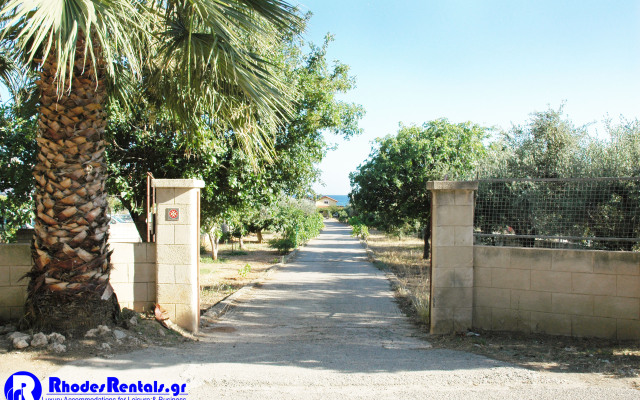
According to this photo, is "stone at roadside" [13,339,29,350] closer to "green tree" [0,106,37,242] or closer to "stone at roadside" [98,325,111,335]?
"stone at roadside" [98,325,111,335]

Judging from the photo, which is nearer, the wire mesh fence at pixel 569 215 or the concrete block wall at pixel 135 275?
the concrete block wall at pixel 135 275

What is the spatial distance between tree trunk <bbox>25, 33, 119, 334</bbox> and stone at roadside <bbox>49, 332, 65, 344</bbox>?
0.48 feet

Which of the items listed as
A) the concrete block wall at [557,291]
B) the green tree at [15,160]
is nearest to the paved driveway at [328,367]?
the concrete block wall at [557,291]

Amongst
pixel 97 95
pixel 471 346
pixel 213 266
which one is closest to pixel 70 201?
pixel 97 95

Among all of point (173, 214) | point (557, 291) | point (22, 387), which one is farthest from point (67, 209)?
point (557, 291)

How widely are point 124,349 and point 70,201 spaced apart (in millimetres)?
1795

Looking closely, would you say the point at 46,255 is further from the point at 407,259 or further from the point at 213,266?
the point at 407,259

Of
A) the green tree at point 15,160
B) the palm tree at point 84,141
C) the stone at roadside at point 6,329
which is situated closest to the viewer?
the palm tree at point 84,141

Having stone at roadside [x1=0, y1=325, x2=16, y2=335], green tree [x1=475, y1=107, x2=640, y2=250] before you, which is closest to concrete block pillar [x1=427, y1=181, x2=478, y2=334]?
green tree [x1=475, y1=107, x2=640, y2=250]

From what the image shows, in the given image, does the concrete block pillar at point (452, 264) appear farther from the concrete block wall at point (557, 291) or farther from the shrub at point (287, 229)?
the shrub at point (287, 229)

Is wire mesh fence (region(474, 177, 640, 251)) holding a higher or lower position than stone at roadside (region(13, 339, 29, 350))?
higher

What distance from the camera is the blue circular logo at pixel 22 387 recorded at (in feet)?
12.6

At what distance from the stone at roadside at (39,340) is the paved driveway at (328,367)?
28.2 inches

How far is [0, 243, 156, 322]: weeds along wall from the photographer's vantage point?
589 centimetres
